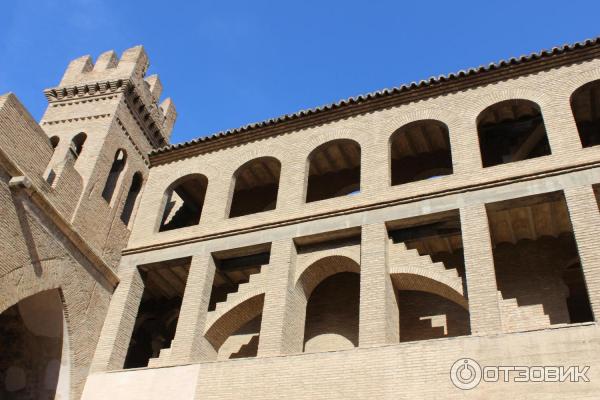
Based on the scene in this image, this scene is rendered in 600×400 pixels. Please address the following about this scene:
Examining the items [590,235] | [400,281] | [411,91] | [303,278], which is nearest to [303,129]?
[411,91]

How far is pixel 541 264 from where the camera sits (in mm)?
10141

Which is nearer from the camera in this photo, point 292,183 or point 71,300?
point 71,300

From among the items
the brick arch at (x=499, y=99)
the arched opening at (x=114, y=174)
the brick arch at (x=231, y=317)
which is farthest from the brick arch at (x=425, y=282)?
the arched opening at (x=114, y=174)

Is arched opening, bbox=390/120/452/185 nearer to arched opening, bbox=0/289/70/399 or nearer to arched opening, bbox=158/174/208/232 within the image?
arched opening, bbox=158/174/208/232

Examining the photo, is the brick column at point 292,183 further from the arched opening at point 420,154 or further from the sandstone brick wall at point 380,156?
the arched opening at point 420,154

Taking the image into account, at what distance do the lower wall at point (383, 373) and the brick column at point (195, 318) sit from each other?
0.42 metres

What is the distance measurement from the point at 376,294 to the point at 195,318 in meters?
3.11

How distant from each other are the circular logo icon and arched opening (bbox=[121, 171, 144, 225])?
803 cm

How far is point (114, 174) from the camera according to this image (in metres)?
13.0

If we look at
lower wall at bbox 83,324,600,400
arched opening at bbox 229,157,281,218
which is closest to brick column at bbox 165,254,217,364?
lower wall at bbox 83,324,600,400

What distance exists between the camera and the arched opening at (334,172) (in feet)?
41.9

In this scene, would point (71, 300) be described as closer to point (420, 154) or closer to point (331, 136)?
point (331, 136)

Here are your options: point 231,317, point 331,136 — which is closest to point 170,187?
point 331,136

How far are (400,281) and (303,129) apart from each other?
4.07 m
